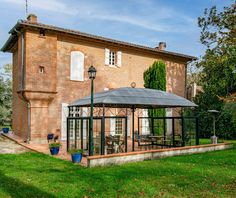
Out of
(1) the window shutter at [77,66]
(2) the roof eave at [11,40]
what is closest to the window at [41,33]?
(2) the roof eave at [11,40]

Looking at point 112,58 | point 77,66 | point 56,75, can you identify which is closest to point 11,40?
point 56,75

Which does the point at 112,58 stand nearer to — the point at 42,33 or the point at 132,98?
the point at 42,33

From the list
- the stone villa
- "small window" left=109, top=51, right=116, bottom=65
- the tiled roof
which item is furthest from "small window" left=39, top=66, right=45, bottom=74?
"small window" left=109, top=51, right=116, bottom=65

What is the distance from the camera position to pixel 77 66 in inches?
693

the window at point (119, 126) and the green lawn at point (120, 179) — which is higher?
the window at point (119, 126)

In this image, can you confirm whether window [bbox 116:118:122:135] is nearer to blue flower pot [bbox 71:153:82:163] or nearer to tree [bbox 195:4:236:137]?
tree [bbox 195:4:236:137]

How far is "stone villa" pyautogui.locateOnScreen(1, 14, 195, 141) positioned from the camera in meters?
15.7

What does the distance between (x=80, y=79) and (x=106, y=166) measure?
9.61 metres

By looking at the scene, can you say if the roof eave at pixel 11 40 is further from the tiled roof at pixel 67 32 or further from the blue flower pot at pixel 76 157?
the blue flower pot at pixel 76 157

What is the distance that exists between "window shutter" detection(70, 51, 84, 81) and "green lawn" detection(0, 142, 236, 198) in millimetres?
8131

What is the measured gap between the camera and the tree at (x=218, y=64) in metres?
20.0

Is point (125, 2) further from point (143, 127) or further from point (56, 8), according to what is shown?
point (143, 127)

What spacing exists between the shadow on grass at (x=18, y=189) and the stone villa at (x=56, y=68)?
8.80 metres

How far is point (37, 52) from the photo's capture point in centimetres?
1585
